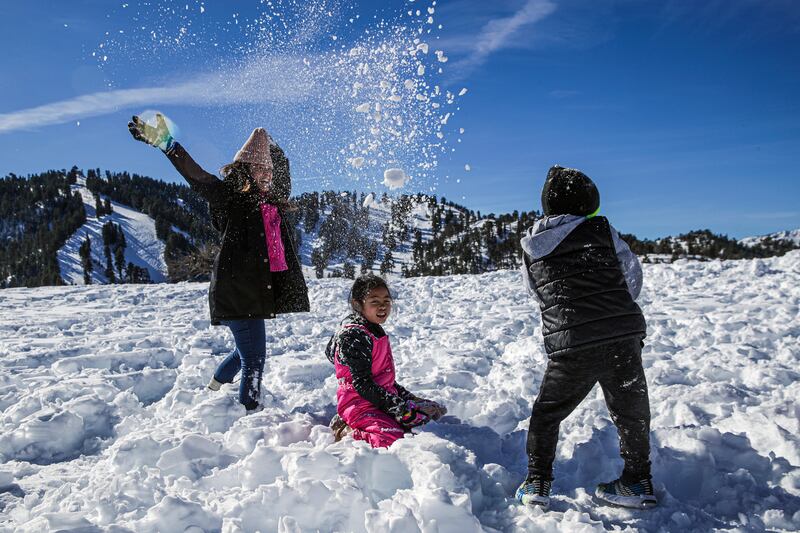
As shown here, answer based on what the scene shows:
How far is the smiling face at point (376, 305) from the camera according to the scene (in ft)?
10.7

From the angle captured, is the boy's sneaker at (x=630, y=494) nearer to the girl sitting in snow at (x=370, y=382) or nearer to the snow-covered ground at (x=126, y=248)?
the girl sitting in snow at (x=370, y=382)

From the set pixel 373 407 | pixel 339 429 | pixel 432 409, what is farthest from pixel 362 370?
pixel 432 409

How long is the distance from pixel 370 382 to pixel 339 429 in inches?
13.4

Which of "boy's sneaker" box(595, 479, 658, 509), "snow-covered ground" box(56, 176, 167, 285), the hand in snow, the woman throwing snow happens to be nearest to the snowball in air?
the woman throwing snow

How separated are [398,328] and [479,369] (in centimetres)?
247

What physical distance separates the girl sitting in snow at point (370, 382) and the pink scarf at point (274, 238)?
2.03ft

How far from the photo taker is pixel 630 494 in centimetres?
230

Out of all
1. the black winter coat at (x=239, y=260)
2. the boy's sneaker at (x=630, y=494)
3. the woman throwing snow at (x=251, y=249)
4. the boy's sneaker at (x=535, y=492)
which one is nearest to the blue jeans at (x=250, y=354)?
the woman throwing snow at (x=251, y=249)

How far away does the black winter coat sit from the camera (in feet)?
10.9

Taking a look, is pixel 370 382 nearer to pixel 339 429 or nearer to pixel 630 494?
pixel 339 429

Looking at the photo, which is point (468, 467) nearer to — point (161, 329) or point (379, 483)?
point (379, 483)

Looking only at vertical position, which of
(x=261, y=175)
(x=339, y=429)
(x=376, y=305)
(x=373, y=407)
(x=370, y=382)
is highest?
(x=261, y=175)

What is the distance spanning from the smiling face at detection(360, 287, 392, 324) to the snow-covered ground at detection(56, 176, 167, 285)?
112m

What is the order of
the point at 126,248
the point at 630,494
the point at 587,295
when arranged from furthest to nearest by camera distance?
1. the point at 126,248
2. the point at 587,295
3. the point at 630,494
